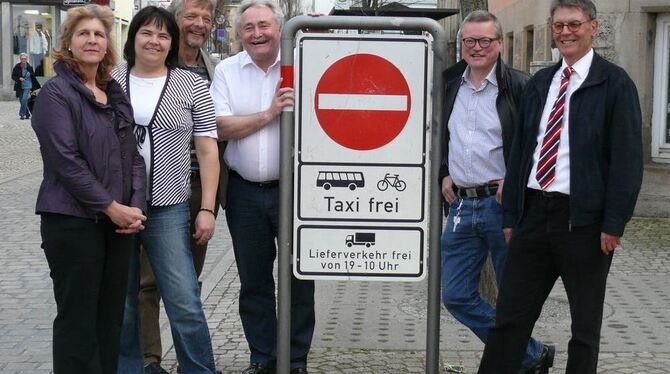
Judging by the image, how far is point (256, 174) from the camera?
5.56 meters

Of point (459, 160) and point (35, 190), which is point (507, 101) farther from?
point (35, 190)

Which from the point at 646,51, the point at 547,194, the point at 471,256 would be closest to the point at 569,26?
→ the point at 547,194

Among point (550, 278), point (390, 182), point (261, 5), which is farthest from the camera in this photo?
point (261, 5)

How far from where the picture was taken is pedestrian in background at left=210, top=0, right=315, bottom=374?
5.50 m

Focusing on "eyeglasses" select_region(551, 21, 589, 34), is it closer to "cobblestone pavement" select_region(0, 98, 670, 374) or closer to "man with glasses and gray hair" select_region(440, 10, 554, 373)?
"man with glasses and gray hair" select_region(440, 10, 554, 373)

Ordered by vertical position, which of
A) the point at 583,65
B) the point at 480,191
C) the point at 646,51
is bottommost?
the point at 480,191

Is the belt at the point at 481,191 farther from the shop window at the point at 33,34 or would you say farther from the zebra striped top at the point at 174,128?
the shop window at the point at 33,34

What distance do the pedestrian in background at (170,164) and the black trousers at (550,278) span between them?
1495 millimetres

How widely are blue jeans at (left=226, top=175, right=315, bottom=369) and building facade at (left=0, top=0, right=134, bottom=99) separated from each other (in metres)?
35.3

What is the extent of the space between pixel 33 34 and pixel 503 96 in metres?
38.2

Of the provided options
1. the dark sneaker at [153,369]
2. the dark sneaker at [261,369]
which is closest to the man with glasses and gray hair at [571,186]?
the dark sneaker at [261,369]

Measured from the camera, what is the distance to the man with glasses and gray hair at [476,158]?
5340mm

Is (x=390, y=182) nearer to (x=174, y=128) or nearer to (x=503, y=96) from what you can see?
(x=503, y=96)

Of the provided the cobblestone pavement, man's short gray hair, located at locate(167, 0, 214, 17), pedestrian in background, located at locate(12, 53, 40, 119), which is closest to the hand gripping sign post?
man's short gray hair, located at locate(167, 0, 214, 17)
